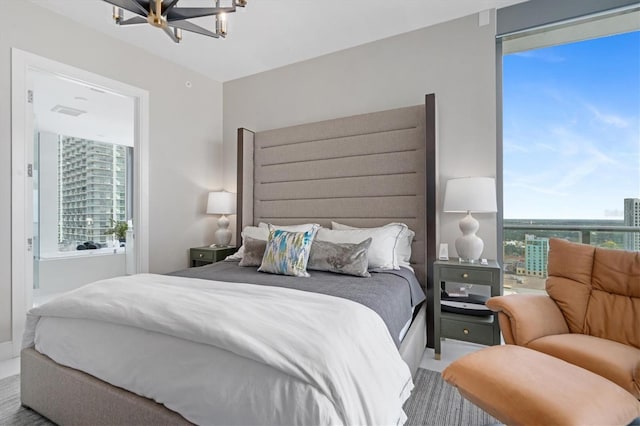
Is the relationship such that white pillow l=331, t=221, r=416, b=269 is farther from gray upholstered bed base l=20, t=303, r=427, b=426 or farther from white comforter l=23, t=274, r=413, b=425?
white comforter l=23, t=274, r=413, b=425

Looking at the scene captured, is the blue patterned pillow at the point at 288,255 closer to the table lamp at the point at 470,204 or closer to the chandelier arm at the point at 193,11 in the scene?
the table lamp at the point at 470,204

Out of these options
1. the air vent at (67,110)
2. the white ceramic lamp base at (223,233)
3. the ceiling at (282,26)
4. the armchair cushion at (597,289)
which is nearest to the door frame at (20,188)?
the ceiling at (282,26)

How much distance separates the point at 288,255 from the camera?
7.98 feet

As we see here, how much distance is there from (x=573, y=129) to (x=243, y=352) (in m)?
3.22

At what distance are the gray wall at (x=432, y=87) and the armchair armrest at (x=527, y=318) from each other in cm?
95

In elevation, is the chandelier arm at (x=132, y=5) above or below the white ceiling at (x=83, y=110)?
below

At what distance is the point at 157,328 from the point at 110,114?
4.69m

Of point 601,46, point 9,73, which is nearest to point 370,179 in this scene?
point 601,46

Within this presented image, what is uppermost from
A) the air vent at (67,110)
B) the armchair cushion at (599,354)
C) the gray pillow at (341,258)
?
the air vent at (67,110)

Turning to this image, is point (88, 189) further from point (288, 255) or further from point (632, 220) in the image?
point (632, 220)

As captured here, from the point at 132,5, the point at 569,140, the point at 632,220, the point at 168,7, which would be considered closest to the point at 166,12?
the point at 168,7

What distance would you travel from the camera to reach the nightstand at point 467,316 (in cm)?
232

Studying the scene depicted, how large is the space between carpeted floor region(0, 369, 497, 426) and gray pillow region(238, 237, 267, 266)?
4.89ft

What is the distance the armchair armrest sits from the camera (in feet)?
5.77
